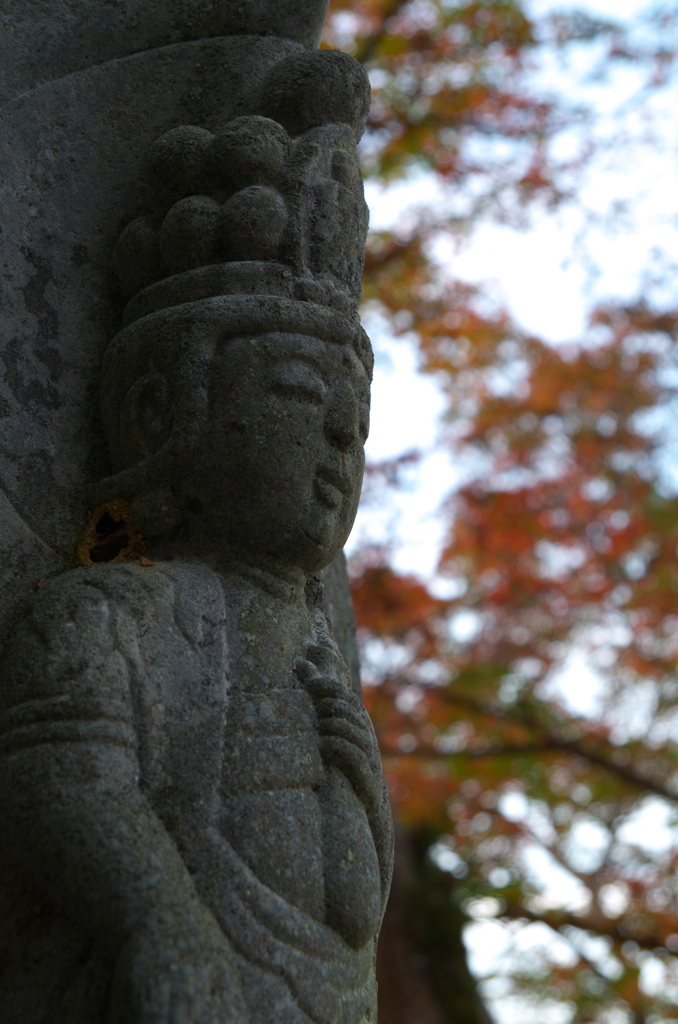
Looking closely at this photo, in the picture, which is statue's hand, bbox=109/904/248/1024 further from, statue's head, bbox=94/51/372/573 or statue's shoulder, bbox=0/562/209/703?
statue's head, bbox=94/51/372/573

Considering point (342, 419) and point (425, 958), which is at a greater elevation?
point (342, 419)

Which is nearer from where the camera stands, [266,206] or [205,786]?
[205,786]

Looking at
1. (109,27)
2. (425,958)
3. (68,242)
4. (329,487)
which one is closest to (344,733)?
(329,487)

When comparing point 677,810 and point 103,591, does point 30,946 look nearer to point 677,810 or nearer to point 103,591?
point 103,591

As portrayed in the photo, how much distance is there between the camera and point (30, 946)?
5.10 ft

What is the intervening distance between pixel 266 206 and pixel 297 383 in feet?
1.39

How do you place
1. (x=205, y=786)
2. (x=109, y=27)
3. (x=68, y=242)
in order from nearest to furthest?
(x=205, y=786)
(x=68, y=242)
(x=109, y=27)

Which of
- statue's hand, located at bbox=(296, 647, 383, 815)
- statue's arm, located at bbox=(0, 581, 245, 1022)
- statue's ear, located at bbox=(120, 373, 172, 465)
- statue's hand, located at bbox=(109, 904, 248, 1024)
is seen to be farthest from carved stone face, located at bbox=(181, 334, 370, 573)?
statue's hand, located at bbox=(109, 904, 248, 1024)

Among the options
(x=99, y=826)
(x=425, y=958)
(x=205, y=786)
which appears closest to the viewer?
(x=99, y=826)

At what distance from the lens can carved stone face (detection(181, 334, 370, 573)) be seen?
1.87 metres

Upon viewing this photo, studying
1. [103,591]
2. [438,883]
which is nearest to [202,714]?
[103,591]

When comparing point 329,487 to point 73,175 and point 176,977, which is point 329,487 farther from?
point 73,175

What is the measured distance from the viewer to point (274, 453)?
6.12 feet

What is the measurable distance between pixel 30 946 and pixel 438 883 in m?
4.94
